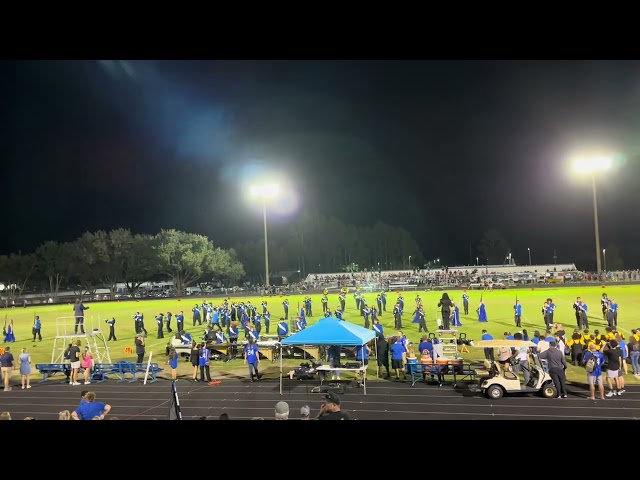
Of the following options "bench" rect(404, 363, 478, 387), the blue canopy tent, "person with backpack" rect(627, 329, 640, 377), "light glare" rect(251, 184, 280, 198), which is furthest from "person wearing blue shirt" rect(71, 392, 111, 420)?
"light glare" rect(251, 184, 280, 198)

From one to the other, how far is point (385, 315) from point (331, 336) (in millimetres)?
15413

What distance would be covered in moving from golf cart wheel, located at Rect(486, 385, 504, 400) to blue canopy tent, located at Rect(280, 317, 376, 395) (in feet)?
9.74

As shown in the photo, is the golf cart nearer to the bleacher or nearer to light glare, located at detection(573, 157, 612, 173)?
light glare, located at detection(573, 157, 612, 173)

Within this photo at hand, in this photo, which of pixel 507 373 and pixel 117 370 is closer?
pixel 507 373

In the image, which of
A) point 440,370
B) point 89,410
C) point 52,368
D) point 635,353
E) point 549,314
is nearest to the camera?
point 89,410

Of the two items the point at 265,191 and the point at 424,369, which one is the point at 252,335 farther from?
the point at 265,191

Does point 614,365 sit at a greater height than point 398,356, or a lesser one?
greater

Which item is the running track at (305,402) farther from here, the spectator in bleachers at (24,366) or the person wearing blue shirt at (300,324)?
the person wearing blue shirt at (300,324)

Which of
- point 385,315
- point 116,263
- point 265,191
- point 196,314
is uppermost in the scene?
point 265,191

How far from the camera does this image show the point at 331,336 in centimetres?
1112

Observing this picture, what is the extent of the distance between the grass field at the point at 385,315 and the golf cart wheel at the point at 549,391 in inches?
86.6

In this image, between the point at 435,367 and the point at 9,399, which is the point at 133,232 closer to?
the point at 9,399

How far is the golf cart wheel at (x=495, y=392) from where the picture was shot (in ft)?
33.5

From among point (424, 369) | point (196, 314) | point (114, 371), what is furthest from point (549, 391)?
point (196, 314)
